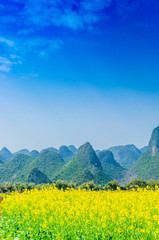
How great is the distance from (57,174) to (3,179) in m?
18.3

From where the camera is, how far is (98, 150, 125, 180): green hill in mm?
103450

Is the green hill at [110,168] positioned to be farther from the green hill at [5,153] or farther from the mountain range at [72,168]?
the green hill at [5,153]

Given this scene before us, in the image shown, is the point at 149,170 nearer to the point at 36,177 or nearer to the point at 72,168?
the point at 72,168

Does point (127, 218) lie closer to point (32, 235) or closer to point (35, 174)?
point (32, 235)

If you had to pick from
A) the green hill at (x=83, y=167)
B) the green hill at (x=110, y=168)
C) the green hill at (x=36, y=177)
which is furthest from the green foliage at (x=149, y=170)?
the green hill at (x=36, y=177)

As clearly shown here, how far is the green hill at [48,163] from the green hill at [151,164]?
113 feet

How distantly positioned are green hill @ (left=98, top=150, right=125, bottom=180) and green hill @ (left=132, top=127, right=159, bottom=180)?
7402 millimetres

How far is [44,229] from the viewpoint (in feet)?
22.1

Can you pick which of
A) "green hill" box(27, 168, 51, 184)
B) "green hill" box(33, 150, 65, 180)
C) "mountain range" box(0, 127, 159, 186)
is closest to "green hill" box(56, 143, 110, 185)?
"mountain range" box(0, 127, 159, 186)

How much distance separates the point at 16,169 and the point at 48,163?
1285 centimetres

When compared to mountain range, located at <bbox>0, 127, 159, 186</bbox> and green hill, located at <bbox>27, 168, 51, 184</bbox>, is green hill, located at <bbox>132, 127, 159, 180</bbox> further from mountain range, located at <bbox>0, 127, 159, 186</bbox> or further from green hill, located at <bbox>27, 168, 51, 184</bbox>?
green hill, located at <bbox>27, 168, 51, 184</bbox>

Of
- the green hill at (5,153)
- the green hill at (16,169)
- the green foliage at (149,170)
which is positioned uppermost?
the green hill at (5,153)

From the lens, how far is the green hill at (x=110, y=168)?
10345cm

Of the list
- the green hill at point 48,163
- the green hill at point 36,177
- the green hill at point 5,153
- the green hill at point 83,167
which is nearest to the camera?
the green hill at point 36,177
